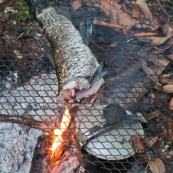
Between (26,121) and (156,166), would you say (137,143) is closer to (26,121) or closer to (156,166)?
(156,166)

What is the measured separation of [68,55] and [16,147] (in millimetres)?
928

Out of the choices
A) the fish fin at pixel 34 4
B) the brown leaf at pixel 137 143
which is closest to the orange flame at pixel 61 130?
the brown leaf at pixel 137 143

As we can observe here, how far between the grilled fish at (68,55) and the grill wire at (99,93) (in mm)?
152

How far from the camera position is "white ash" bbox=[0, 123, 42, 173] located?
288 cm

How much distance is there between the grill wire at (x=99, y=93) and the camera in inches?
113

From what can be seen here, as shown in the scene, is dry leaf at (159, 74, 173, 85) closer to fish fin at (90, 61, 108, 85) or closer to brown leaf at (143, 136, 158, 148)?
brown leaf at (143, 136, 158, 148)

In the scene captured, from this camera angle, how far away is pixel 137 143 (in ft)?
9.42

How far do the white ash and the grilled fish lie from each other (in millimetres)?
527

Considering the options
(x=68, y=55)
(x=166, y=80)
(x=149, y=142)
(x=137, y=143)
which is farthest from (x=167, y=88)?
(x=68, y=55)

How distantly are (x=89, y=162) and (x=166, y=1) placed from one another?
2.40 meters

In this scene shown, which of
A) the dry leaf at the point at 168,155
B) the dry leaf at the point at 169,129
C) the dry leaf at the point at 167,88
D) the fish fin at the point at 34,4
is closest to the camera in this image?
the dry leaf at the point at 168,155

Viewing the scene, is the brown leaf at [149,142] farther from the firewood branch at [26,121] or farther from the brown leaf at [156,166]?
the firewood branch at [26,121]

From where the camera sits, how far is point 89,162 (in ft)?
9.31

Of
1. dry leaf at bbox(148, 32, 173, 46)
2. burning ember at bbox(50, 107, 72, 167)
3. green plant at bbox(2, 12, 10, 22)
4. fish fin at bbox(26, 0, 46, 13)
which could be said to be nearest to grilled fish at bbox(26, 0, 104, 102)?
fish fin at bbox(26, 0, 46, 13)
